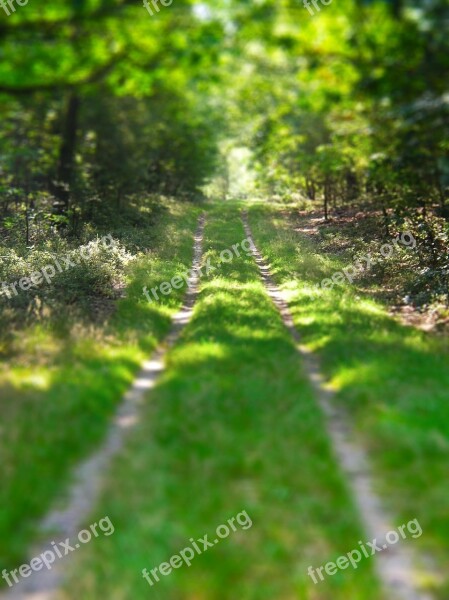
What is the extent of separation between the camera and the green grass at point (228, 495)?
13.3ft

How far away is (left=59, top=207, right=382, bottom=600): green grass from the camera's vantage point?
13.3 feet

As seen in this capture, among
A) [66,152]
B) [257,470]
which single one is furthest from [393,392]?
[66,152]

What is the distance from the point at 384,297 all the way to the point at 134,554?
46.3ft

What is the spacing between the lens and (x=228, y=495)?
5.14 m

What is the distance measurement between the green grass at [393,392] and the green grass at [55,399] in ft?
11.5

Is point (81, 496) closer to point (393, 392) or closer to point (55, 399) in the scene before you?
point (55, 399)

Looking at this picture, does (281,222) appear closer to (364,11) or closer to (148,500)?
(364,11)

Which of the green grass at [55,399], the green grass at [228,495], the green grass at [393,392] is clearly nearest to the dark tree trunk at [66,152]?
the green grass at [55,399]

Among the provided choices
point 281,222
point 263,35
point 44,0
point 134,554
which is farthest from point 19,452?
point 281,222

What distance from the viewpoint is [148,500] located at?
200 inches

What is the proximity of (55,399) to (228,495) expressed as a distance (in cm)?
319

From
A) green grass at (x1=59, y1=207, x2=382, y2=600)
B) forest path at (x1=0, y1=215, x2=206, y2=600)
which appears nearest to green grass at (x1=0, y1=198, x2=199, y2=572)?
forest path at (x1=0, y1=215, x2=206, y2=600)

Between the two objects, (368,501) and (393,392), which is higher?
(393,392)

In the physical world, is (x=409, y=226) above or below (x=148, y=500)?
above
